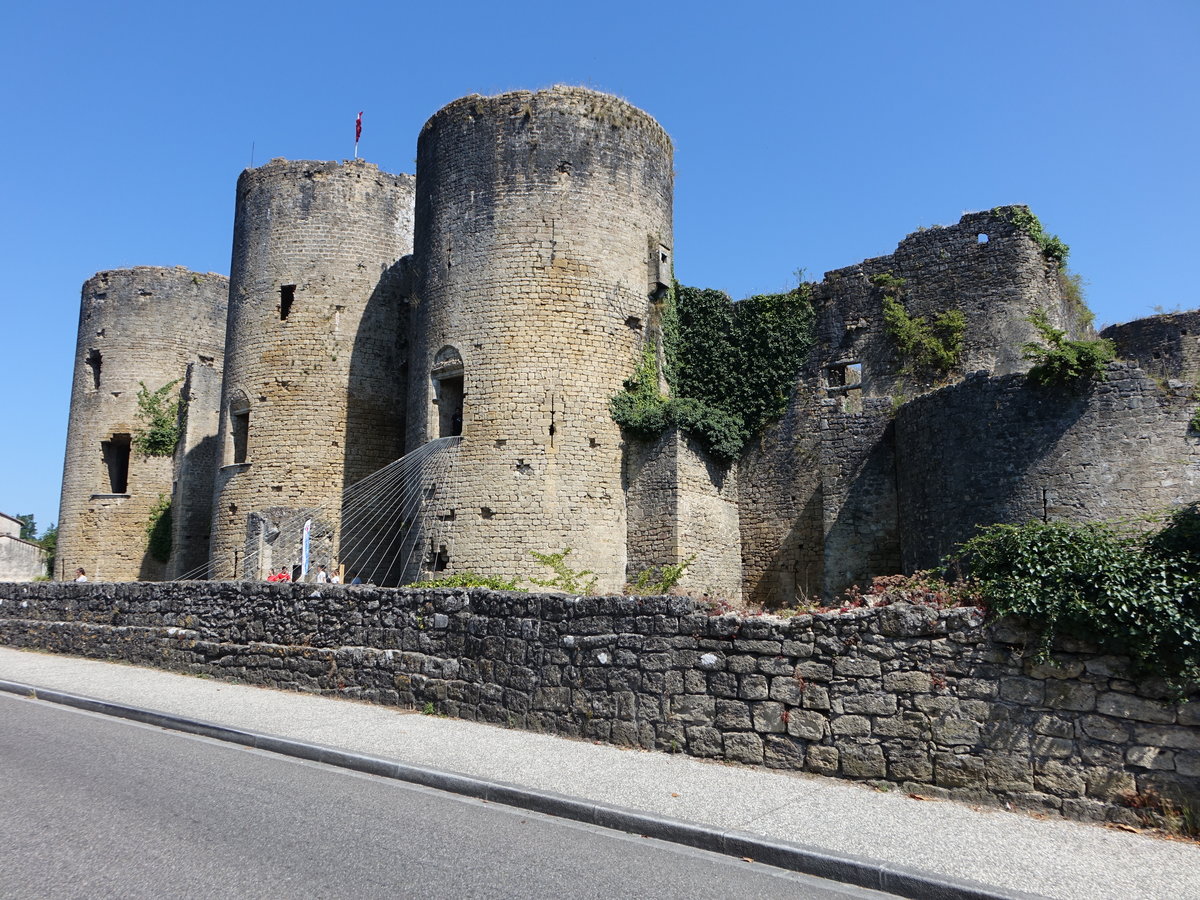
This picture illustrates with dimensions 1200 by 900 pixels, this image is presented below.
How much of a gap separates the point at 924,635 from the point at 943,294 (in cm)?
1281

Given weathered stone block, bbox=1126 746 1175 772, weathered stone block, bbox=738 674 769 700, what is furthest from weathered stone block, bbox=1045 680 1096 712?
weathered stone block, bbox=738 674 769 700

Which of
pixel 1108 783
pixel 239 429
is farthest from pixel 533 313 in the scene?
pixel 1108 783

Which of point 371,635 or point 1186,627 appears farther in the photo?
point 371,635

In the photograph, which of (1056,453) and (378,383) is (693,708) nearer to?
(1056,453)

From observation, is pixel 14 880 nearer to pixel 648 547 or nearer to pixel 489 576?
pixel 489 576

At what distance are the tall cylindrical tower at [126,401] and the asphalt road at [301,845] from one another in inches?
925

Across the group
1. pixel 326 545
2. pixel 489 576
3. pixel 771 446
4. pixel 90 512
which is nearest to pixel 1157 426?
pixel 771 446

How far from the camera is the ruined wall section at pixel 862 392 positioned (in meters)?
17.7

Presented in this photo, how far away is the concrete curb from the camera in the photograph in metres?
5.33

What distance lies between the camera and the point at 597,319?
18.3 m

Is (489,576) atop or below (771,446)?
below

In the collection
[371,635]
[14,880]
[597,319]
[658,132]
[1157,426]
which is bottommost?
[14,880]

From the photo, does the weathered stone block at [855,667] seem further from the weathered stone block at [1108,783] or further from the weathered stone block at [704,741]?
the weathered stone block at [1108,783]

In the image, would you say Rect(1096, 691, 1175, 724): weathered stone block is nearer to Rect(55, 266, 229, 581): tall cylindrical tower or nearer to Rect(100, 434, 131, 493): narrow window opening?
Rect(55, 266, 229, 581): tall cylindrical tower
